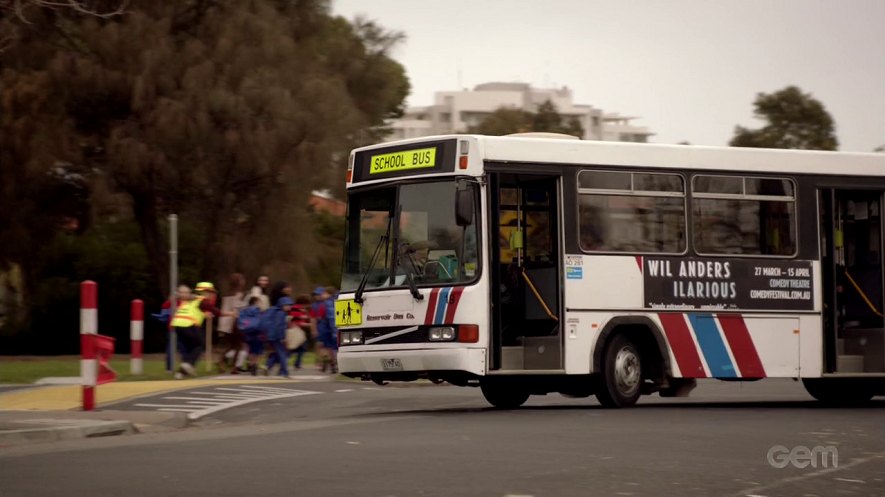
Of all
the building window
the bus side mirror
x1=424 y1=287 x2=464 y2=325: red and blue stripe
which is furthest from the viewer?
the building window

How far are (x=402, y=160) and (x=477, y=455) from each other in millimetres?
6349

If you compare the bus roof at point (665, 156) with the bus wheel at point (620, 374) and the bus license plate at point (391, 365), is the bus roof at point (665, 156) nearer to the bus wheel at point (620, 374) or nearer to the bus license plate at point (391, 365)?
the bus wheel at point (620, 374)

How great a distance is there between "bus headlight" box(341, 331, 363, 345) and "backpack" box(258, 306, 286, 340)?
7619 millimetres

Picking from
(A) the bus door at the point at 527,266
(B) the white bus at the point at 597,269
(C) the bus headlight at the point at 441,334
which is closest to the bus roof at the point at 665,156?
(B) the white bus at the point at 597,269

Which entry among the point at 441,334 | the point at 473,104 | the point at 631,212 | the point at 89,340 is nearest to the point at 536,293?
the point at 441,334

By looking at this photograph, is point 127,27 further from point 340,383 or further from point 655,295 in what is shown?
point 655,295

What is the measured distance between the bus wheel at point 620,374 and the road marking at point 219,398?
452 cm

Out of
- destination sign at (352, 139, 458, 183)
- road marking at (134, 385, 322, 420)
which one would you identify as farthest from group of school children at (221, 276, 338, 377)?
destination sign at (352, 139, 458, 183)

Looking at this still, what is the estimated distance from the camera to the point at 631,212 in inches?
717

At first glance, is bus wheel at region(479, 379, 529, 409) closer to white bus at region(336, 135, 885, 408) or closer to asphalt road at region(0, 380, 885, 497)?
white bus at region(336, 135, 885, 408)

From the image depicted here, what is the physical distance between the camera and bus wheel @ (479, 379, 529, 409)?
1878 centimetres

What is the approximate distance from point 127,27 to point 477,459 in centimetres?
2892

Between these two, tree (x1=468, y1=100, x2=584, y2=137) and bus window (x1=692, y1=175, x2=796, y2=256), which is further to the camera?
tree (x1=468, y1=100, x2=584, y2=137)

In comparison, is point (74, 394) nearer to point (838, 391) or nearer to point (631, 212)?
point (631, 212)
